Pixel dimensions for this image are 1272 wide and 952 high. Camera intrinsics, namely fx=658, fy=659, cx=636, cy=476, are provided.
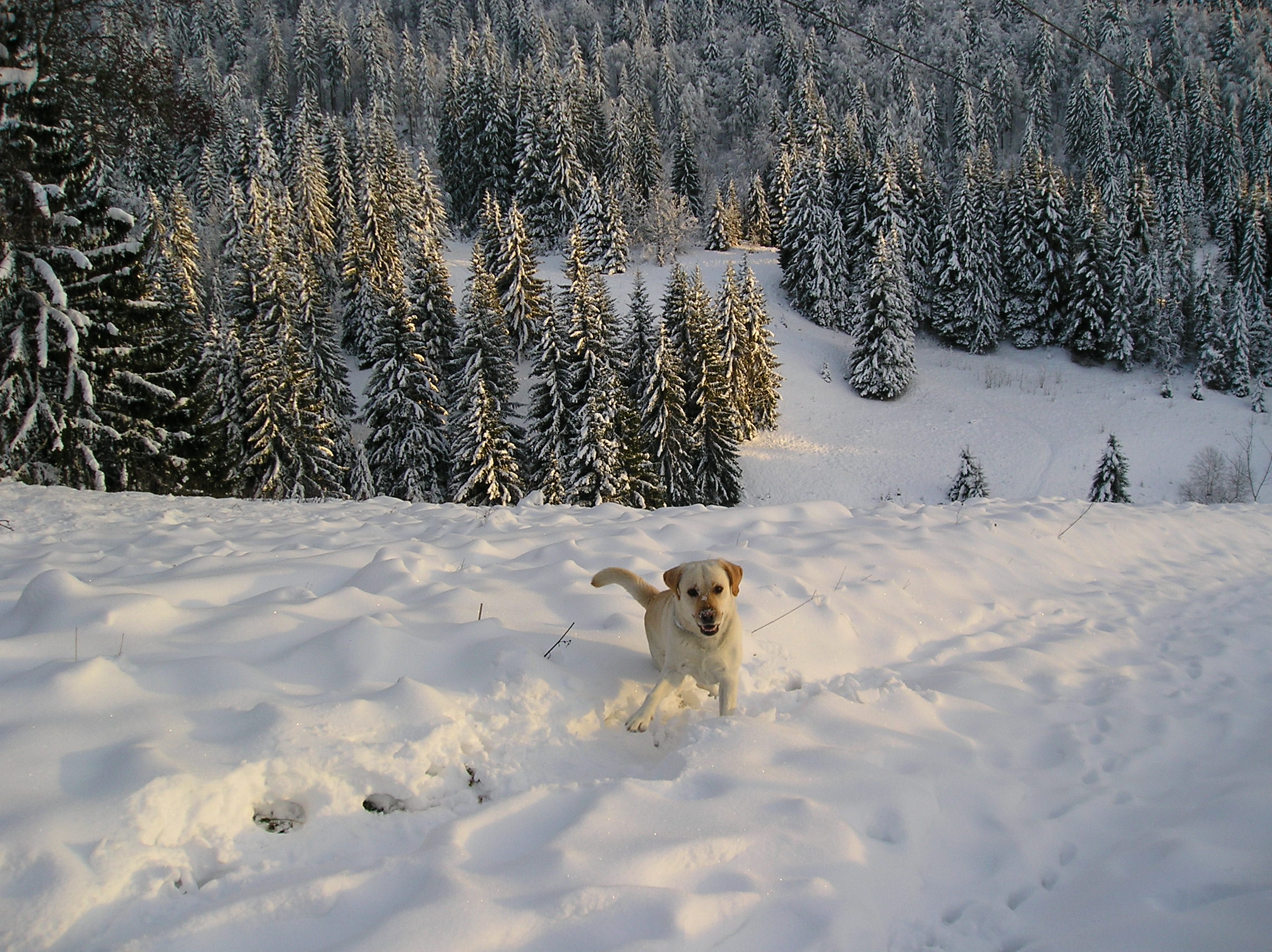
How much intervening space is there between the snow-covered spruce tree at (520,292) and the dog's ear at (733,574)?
137 feet

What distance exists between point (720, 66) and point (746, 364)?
103094 millimetres

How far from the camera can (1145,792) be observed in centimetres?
356

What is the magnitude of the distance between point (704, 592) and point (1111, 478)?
38112 mm

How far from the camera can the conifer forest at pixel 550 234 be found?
1328 centimetres

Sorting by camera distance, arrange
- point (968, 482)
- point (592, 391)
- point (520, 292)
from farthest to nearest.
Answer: point (520, 292) < point (968, 482) < point (592, 391)

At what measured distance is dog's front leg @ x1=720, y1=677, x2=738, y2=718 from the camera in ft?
13.1

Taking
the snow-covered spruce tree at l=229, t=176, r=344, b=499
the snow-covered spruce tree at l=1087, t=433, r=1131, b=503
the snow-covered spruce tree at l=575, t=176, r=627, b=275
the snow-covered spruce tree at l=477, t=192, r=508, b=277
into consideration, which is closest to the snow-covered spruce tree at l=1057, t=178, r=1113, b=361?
the snow-covered spruce tree at l=1087, t=433, r=1131, b=503

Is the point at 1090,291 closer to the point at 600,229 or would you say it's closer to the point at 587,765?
the point at 600,229

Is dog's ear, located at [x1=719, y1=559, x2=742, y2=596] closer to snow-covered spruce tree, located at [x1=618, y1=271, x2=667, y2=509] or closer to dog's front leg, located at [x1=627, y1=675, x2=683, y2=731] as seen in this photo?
dog's front leg, located at [x1=627, y1=675, x2=683, y2=731]

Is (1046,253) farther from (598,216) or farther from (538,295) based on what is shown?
(538,295)

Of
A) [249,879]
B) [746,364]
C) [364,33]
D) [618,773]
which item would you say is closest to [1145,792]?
[618,773]

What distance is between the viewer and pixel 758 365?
4338 cm

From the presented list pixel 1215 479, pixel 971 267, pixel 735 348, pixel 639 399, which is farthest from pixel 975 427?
pixel 639 399

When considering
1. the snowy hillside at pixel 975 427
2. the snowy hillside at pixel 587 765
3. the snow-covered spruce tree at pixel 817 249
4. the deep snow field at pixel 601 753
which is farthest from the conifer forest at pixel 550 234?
the snowy hillside at pixel 587 765
